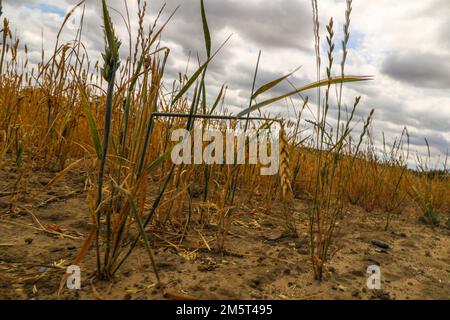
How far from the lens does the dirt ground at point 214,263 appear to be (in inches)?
42.6

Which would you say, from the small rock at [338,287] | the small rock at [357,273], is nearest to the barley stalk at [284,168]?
the small rock at [338,287]

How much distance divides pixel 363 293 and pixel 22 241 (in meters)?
1.25

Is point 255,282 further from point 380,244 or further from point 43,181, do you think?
point 43,181

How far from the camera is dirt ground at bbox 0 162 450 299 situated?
1.08 m

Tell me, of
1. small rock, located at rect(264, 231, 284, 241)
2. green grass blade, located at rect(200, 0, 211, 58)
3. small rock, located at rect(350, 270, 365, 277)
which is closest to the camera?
green grass blade, located at rect(200, 0, 211, 58)

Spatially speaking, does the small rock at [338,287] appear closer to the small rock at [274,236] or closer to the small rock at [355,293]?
the small rock at [355,293]

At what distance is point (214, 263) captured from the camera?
132 cm

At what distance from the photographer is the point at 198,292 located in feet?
3.56

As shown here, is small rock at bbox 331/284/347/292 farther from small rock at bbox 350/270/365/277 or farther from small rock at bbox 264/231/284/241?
small rock at bbox 264/231/284/241

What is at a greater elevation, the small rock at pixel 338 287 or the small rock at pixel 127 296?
the small rock at pixel 127 296

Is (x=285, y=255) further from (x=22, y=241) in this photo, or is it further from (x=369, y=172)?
(x=369, y=172)

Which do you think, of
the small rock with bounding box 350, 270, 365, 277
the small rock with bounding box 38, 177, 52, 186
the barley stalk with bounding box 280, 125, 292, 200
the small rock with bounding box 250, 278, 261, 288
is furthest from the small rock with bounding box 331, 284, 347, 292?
the small rock with bounding box 38, 177, 52, 186

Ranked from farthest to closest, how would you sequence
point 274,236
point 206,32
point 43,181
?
point 43,181, point 274,236, point 206,32

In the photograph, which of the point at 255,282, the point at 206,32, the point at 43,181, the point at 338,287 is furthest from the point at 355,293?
the point at 43,181
